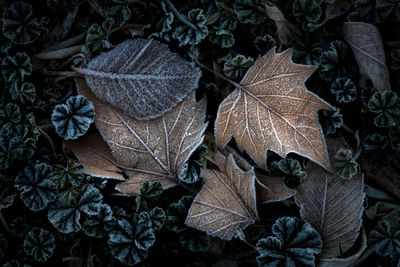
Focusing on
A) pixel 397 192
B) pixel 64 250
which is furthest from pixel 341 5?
pixel 64 250

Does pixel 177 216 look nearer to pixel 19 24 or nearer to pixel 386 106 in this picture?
pixel 386 106

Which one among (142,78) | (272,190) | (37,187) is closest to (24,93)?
(37,187)

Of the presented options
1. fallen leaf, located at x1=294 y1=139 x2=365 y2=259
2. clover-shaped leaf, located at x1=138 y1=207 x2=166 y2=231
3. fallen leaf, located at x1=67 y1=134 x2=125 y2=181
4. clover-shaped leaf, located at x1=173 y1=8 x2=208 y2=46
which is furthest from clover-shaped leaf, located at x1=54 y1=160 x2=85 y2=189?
fallen leaf, located at x1=294 y1=139 x2=365 y2=259

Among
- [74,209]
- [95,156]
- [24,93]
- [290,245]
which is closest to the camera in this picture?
[290,245]

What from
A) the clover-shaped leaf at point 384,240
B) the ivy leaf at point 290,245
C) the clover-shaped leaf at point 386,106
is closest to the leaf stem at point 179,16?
the clover-shaped leaf at point 386,106

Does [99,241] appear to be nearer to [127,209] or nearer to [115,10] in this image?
[127,209]
